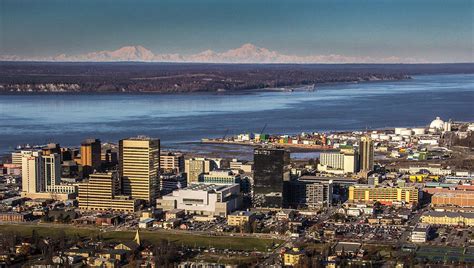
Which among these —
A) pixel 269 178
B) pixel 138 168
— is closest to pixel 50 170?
pixel 138 168

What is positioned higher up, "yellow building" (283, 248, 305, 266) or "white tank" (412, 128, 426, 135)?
"white tank" (412, 128, 426, 135)

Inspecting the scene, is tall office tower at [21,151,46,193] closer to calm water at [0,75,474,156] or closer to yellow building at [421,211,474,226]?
calm water at [0,75,474,156]

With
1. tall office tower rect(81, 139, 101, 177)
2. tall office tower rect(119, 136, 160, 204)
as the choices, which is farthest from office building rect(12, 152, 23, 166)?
tall office tower rect(119, 136, 160, 204)

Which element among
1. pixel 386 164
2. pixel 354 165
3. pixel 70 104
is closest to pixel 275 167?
pixel 354 165

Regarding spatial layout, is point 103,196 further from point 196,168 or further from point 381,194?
point 381,194

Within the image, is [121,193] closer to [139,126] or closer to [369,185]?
[369,185]

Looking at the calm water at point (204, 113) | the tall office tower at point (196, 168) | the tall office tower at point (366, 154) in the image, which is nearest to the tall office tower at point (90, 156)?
the tall office tower at point (196, 168)

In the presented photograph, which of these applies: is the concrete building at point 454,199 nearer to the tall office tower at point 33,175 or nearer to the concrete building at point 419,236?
the concrete building at point 419,236
